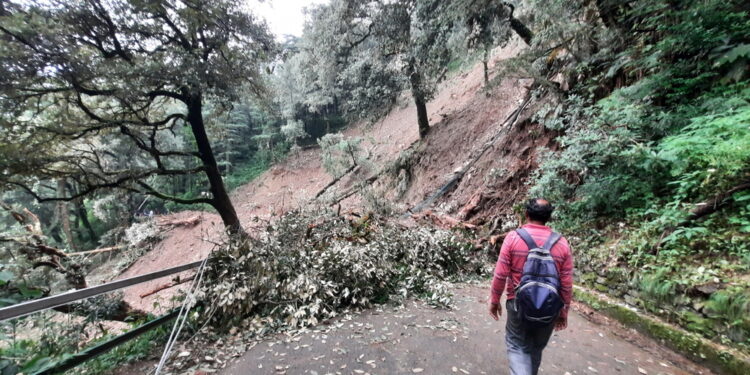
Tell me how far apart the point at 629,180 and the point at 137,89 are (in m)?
9.92

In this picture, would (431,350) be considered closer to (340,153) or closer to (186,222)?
(340,153)

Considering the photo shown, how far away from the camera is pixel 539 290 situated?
2232mm

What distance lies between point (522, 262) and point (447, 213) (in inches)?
279

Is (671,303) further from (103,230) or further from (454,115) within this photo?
(103,230)

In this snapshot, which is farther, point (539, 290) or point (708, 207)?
point (708, 207)

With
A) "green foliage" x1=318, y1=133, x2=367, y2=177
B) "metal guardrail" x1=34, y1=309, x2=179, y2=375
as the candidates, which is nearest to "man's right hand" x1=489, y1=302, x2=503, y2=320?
"metal guardrail" x1=34, y1=309, x2=179, y2=375

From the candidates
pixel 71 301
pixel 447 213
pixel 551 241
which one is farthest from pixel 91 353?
pixel 447 213

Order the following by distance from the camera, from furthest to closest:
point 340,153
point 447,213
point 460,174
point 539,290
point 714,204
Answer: point 340,153 → point 460,174 → point 447,213 → point 714,204 → point 539,290

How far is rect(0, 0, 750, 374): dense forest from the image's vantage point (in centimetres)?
367

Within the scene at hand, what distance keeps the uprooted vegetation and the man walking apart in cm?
237

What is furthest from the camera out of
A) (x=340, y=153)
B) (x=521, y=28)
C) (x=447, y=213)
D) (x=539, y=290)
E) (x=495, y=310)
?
(x=340, y=153)

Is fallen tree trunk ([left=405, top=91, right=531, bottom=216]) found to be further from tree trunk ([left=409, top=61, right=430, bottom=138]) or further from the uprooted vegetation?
the uprooted vegetation

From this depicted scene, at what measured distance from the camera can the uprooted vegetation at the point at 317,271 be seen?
160 inches

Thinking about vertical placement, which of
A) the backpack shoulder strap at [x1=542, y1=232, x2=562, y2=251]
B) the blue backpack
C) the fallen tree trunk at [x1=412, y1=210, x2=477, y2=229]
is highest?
the backpack shoulder strap at [x1=542, y1=232, x2=562, y2=251]
